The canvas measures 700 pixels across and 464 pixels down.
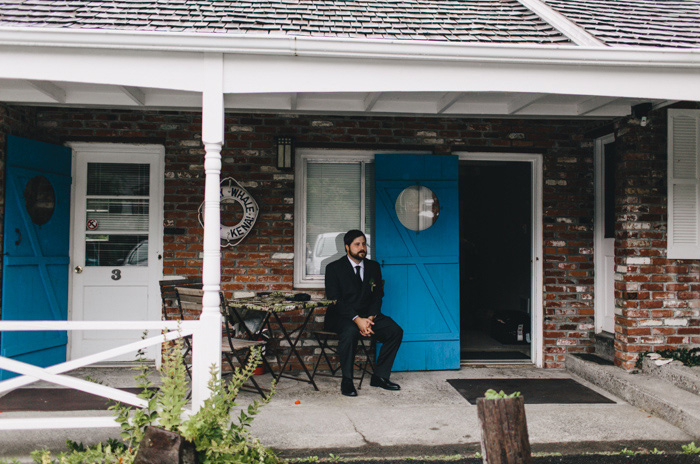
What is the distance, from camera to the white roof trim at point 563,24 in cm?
420

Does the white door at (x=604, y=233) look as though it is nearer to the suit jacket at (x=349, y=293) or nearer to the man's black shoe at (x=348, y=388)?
the suit jacket at (x=349, y=293)

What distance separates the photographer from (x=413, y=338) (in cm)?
592

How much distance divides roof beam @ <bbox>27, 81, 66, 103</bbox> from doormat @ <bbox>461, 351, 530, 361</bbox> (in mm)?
4773

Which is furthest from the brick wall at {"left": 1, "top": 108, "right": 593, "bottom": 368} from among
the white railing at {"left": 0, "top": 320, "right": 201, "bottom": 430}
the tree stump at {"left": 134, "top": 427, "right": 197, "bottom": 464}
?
the tree stump at {"left": 134, "top": 427, "right": 197, "bottom": 464}

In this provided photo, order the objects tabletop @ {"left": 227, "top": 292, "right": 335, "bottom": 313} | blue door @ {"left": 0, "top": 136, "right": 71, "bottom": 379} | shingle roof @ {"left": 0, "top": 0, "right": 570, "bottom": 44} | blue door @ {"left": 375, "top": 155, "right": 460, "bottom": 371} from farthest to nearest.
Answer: blue door @ {"left": 375, "top": 155, "right": 460, "bottom": 371}, blue door @ {"left": 0, "top": 136, "right": 71, "bottom": 379}, tabletop @ {"left": 227, "top": 292, "right": 335, "bottom": 313}, shingle roof @ {"left": 0, "top": 0, "right": 570, "bottom": 44}

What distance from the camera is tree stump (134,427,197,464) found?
3.09 metres

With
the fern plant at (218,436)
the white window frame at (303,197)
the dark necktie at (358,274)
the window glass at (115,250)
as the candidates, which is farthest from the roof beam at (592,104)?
the window glass at (115,250)

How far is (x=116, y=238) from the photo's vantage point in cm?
595

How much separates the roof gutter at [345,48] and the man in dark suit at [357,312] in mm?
2032

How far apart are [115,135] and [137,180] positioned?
490 millimetres

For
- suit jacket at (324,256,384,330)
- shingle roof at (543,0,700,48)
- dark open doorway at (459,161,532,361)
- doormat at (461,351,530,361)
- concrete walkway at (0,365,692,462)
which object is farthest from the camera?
dark open doorway at (459,161,532,361)

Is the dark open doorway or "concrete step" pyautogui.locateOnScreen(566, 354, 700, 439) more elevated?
the dark open doorway

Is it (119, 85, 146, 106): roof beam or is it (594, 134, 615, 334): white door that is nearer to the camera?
(119, 85, 146, 106): roof beam

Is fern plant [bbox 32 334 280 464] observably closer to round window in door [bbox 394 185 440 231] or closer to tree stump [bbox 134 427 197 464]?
tree stump [bbox 134 427 197 464]
